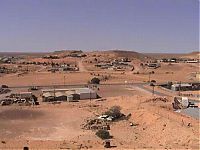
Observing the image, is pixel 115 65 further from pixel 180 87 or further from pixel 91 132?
pixel 91 132

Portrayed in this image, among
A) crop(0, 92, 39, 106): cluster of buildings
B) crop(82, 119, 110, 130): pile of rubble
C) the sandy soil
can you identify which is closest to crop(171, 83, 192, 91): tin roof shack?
the sandy soil

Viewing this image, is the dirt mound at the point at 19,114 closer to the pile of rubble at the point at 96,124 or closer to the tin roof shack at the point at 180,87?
the pile of rubble at the point at 96,124

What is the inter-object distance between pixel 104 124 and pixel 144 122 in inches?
165

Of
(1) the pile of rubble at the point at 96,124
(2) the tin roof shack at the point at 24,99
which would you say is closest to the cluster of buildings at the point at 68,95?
(2) the tin roof shack at the point at 24,99

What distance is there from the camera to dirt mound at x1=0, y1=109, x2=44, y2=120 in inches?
1731

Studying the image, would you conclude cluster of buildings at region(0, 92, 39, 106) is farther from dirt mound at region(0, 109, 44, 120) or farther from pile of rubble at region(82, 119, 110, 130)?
pile of rubble at region(82, 119, 110, 130)

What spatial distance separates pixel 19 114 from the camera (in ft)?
150

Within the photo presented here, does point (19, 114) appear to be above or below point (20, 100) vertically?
below

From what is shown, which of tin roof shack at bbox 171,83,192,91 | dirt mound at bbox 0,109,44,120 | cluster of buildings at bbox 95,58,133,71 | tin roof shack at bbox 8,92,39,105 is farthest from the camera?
cluster of buildings at bbox 95,58,133,71

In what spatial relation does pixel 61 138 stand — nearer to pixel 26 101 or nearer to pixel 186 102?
pixel 186 102

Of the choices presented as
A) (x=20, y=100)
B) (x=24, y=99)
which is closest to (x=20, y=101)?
(x=20, y=100)

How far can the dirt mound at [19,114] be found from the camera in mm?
43969

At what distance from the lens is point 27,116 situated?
44562 mm

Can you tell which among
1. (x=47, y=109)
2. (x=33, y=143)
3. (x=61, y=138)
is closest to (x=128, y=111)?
A: (x=47, y=109)
